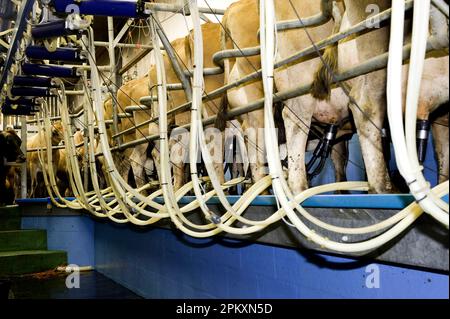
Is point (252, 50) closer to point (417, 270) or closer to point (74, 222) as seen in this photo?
point (417, 270)

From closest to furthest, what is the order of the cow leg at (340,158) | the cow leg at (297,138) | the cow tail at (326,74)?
the cow tail at (326,74) → the cow leg at (297,138) → the cow leg at (340,158)

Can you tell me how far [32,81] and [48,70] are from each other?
16.1 inches

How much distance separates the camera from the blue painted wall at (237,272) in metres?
1.69

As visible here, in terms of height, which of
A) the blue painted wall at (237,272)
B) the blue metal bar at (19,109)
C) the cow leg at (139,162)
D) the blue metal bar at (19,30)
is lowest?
the blue painted wall at (237,272)

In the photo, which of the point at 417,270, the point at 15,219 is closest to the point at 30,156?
the point at 15,219

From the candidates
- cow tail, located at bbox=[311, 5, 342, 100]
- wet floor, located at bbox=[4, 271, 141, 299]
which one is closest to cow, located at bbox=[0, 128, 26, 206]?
wet floor, located at bbox=[4, 271, 141, 299]

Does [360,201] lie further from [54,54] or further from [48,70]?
[48,70]

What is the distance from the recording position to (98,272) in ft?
19.5

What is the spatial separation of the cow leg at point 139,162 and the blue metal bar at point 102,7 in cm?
239

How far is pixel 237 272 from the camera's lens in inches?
111

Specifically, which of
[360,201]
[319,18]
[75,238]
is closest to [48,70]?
[75,238]

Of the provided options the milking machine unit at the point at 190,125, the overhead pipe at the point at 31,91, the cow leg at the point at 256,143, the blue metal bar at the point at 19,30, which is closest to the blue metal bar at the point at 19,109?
the milking machine unit at the point at 190,125

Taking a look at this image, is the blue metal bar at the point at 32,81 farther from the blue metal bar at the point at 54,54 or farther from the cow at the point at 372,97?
the cow at the point at 372,97

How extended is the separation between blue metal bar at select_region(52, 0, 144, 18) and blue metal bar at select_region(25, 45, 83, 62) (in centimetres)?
155
